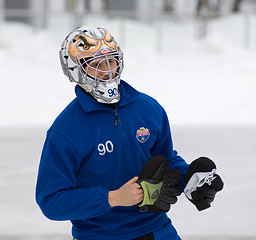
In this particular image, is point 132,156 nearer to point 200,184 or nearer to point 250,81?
point 200,184

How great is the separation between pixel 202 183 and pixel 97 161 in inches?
15.9

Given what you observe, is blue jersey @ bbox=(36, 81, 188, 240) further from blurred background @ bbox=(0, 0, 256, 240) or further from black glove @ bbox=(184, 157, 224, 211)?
blurred background @ bbox=(0, 0, 256, 240)

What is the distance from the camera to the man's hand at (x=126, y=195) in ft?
6.96

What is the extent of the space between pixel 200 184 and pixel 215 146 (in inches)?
210

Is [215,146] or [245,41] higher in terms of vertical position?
[215,146]

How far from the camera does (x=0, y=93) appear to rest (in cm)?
1230

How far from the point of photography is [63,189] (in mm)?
2178

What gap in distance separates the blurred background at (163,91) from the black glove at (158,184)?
1.76 meters

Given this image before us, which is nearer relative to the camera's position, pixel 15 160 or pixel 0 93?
pixel 15 160

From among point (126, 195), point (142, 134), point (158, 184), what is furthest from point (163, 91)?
point (126, 195)

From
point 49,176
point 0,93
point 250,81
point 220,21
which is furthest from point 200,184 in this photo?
point 220,21

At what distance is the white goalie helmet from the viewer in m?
2.28

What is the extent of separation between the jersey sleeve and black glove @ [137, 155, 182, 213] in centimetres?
15

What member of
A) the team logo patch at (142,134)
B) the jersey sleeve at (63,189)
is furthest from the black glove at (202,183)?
the jersey sleeve at (63,189)
